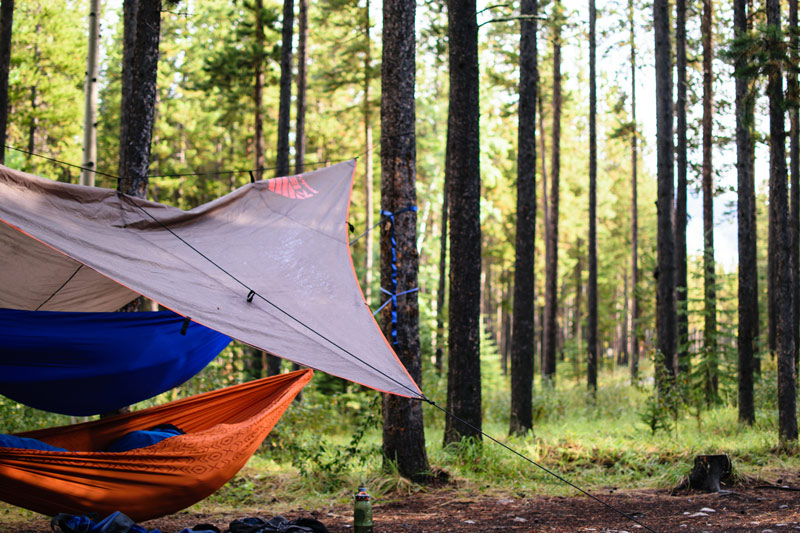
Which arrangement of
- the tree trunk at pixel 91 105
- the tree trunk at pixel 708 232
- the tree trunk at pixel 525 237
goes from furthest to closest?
the tree trunk at pixel 708 232 < the tree trunk at pixel 525 237 < the tree trunk at pixel 91 105

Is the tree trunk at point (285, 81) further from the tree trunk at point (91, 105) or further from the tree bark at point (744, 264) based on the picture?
the tree bark at point (744, 264)

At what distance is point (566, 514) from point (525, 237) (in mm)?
4381

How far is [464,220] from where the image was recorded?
7055 mm

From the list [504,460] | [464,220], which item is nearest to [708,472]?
[504,460]

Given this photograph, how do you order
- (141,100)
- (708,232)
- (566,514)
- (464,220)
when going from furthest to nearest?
(708,232), (464,220), (141,100), (566,514)

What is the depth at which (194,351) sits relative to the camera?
16.9 feet

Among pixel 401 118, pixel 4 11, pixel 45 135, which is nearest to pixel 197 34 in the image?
pixel 45 135

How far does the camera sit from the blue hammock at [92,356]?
390cm

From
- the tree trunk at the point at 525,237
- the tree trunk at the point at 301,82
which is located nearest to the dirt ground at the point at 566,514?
the tree trunk at the point at 525,237

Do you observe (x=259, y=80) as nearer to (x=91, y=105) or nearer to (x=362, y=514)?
(x=91, y=105)

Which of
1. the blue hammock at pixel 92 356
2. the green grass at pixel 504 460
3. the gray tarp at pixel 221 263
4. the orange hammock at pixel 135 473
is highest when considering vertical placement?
the gray tarp at pixel 221 263

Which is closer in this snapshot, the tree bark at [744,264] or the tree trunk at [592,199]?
the tree bark at [744,264]

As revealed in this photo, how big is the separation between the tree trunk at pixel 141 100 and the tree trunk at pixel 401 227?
2.10 meters

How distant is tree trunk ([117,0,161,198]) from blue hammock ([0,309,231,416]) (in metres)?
1.67
